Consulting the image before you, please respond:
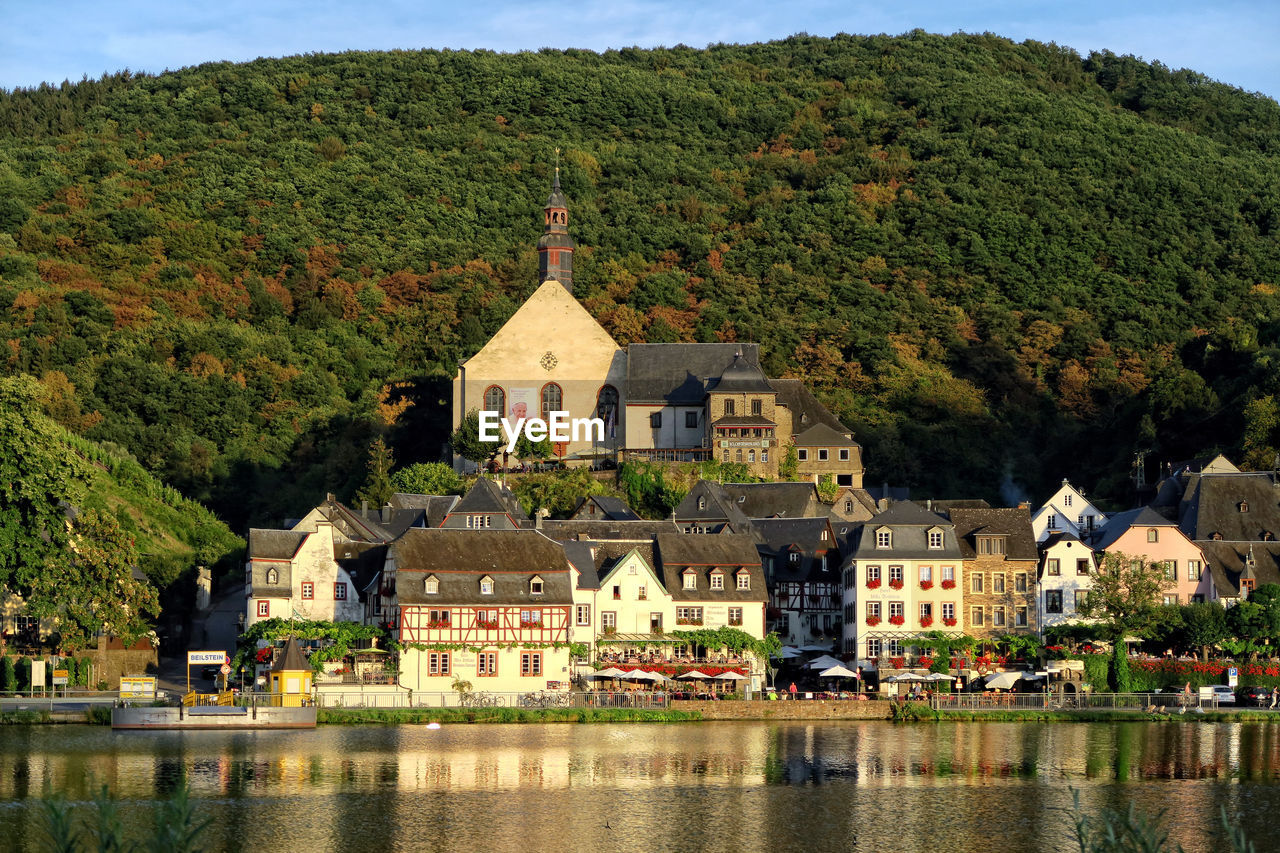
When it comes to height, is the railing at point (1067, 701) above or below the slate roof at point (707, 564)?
below

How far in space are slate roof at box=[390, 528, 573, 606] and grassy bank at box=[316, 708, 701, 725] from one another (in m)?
5.61

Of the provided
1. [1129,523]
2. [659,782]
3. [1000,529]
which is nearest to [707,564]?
[1000,529]

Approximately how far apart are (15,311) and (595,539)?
48718mm

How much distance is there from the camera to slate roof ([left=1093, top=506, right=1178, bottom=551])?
69938 mm

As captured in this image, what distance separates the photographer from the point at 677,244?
128 metres

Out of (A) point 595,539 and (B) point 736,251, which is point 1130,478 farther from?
(B) point 736,251

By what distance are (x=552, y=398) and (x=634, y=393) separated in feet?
13.2

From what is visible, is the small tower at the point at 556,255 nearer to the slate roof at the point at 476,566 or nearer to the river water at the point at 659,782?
the slate roof at the point at 476,566

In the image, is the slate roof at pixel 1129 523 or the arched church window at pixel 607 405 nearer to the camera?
the slate roof at pixel 1129 523

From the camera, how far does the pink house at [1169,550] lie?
2731 inches

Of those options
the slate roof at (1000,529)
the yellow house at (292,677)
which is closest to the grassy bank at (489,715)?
the yellow house at (292,677)

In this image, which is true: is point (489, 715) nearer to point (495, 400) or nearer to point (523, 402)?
point (523, 402)

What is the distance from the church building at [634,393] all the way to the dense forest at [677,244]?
8.22 metres

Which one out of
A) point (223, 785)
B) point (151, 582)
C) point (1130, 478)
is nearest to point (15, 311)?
point (151, 582)
